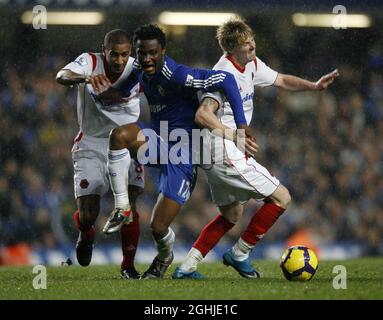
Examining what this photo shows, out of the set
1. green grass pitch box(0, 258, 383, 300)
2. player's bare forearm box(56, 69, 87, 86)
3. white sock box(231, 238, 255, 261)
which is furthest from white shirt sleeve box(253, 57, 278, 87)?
green grass pitch box(0, 258, 383, 300)

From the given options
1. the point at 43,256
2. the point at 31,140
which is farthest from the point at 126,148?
the point at 31,140

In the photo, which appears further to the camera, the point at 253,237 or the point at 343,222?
the point at 343,222

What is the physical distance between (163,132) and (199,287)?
4.48 ft

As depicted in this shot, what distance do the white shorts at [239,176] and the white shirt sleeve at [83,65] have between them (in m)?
1.32

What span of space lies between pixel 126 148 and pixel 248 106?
3.75 ft

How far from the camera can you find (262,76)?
7.87 m

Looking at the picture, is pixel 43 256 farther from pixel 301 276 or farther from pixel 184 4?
pixel 301 276

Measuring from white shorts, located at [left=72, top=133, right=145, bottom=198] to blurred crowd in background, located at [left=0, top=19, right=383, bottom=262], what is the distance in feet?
15.1

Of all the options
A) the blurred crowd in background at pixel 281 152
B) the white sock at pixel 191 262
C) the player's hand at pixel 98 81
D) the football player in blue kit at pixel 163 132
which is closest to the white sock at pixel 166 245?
the football player in blue kit at pixel 163 132

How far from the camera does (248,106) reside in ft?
24.8

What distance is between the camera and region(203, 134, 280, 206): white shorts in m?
7.17

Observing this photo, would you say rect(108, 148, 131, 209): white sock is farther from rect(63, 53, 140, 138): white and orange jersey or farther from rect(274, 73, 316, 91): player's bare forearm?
rect(274, 73, 316, 91): player's bare forearm

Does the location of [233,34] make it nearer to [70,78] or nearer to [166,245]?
[70,78]

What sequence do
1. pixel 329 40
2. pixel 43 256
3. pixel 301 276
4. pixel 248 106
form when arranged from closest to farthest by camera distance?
pixel 301 276 < pixel 248 106 < pixel 43 256 < pixel 329 40
